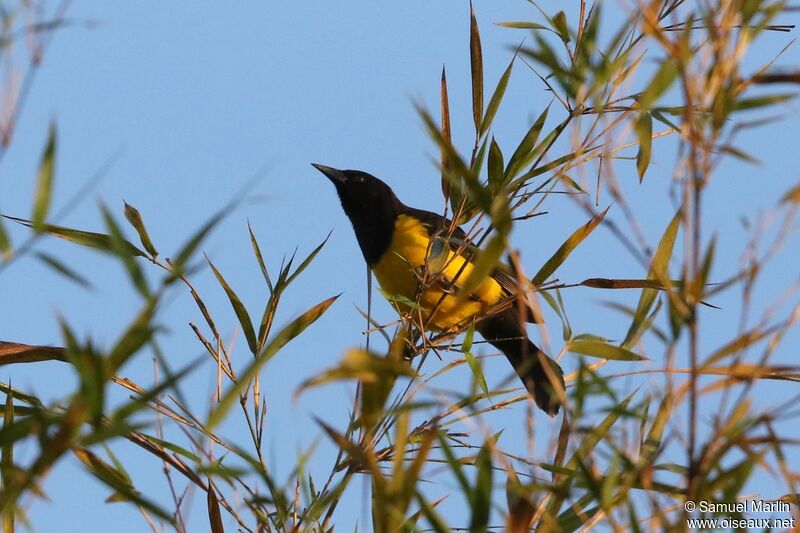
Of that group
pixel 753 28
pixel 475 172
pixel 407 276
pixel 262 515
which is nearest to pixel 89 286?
pixel 262 515

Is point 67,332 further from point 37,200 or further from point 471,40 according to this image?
point 471,40

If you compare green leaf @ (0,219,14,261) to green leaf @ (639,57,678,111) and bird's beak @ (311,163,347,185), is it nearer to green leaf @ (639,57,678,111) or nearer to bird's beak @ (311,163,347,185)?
green leaf @ (639,57,678,111)

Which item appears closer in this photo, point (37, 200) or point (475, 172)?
point (37, 200)

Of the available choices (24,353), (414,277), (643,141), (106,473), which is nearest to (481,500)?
(106,473)

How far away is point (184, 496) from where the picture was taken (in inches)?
92.9

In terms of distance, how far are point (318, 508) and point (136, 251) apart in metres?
0.84

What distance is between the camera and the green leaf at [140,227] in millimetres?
2654

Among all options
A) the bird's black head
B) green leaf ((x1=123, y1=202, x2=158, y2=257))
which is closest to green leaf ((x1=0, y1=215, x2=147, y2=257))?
green leaf ((x1=123, y1=202, x2=158, y2=257))

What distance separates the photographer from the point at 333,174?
5.16 metres

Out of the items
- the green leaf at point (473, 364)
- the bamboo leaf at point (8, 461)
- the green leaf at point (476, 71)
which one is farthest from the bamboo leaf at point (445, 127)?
the bamboo leaf at point (8, 461)

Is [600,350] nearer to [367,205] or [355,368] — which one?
[355,368]

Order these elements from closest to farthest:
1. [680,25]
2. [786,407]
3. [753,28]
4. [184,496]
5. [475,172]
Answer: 1. [786,407]
2. [753,28]
3. [680,25]
4. [184,496]
5. [475,172]

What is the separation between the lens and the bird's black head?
4.74 metres

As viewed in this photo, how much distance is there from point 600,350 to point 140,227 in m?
1.18
